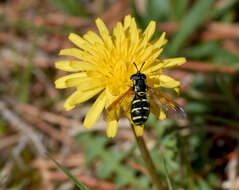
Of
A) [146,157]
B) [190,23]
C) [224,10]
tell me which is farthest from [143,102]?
[224,10]

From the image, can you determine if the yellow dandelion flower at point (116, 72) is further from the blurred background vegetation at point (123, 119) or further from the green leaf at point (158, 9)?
the green leaf at point (158, 9)

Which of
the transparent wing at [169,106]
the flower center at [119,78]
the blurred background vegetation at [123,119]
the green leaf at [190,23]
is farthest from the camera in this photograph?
the green leaf at [190,23]

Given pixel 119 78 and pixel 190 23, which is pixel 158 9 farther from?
pixel 119 78

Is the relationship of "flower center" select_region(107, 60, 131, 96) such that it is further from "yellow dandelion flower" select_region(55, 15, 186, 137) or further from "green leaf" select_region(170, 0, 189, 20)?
"green leaf" select_region(170, 0, 189, 20)

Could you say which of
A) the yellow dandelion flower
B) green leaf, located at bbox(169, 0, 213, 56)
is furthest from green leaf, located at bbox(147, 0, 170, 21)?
the yellow dandelion flower

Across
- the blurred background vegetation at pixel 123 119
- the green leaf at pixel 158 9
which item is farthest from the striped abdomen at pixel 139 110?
the green leaf at pixel 158 9
